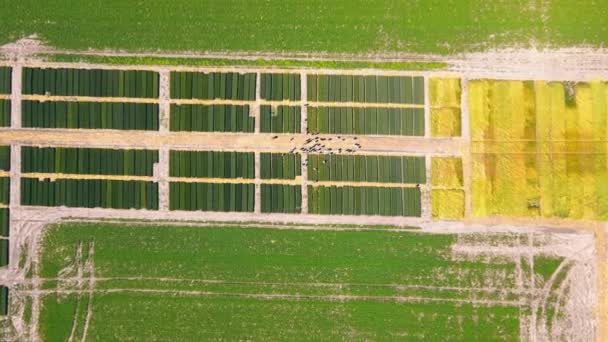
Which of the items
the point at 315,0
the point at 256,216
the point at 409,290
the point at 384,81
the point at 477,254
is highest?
the point at 315,0

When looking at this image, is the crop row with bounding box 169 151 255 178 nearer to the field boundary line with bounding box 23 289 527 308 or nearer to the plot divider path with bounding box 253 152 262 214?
the plot divider path with bounding box 253 152 262 214

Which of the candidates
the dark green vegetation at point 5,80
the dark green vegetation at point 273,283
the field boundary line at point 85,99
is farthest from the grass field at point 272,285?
the dark green vegetation at point 5,80

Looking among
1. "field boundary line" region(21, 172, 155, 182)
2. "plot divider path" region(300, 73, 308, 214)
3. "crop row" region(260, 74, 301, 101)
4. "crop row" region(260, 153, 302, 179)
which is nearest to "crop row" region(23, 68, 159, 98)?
"field boundary line" region(21, 172, 155, 182)

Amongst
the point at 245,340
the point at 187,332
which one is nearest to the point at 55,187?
the point at 187,332

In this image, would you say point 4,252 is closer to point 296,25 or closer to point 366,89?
point 296,25

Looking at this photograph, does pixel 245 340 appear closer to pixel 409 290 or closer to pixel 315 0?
pixel 409 290

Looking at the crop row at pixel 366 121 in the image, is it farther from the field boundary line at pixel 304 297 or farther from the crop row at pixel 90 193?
the crop row at pixel 90 193
